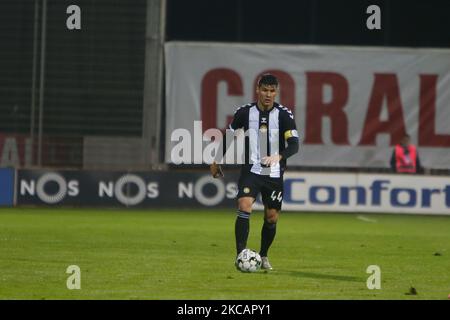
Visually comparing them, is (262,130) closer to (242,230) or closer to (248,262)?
(242,230)

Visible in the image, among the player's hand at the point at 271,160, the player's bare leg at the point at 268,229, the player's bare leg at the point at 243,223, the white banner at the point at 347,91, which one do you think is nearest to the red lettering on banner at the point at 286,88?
the white banner at the point at 347,91

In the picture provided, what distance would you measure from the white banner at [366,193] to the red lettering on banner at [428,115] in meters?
3.40

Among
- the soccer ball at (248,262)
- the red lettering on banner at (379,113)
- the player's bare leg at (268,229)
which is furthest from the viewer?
the red lettering on banner at (379,113)

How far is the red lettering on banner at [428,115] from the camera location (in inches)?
1188

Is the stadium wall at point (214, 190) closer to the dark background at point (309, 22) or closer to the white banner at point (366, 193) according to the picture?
the white banner at point (366, 193)

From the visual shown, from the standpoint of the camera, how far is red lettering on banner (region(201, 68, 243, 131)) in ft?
98.0

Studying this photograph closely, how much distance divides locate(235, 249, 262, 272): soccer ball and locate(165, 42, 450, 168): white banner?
16534 mm

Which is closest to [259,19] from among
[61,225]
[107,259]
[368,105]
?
[368,105]

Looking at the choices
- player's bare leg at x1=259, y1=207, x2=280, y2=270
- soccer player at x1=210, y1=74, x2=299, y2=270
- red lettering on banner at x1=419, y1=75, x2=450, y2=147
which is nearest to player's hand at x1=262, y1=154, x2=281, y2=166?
soccer player at x1=210, y1=74, x2=299, y2=270

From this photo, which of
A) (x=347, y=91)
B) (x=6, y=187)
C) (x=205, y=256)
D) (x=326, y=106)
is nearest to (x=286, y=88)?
(x=326, y=106)

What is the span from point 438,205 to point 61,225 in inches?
359

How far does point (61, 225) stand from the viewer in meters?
21.5

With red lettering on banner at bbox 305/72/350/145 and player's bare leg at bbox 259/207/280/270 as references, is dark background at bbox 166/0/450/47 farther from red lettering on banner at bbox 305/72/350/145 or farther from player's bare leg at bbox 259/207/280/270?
player's bare leg at bbox 259/207/280/270

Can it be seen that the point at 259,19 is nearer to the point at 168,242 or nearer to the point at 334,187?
the point at 334,187
